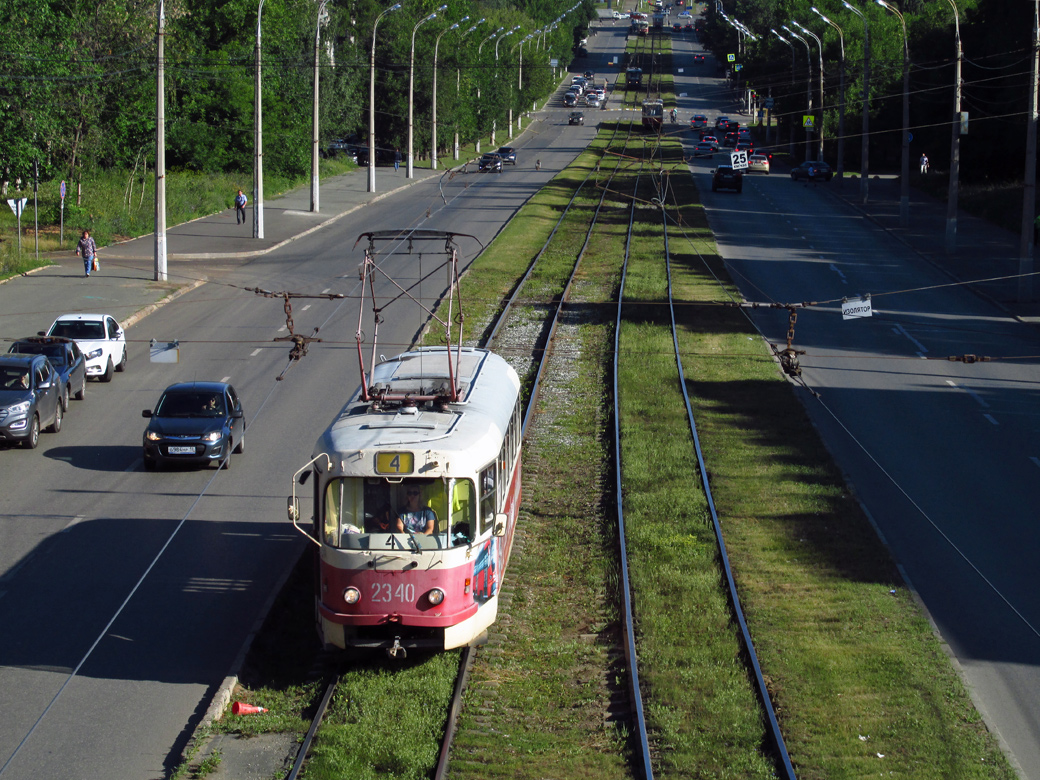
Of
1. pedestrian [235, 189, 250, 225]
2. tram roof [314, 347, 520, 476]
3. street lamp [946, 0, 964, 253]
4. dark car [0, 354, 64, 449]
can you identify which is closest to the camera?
tram roof [314, 347, 520, 476]

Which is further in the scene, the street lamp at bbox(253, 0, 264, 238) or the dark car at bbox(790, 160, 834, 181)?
the dark car at bbox(790, 160, 834, 181)

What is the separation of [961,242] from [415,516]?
1624 inches

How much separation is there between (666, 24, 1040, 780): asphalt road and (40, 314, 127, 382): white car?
51.0 ft

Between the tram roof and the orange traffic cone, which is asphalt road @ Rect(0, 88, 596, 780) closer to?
the orange traffic cone

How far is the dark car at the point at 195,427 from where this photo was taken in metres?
19.0

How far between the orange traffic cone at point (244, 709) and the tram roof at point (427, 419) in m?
2.35

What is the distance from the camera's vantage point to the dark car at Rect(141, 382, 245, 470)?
18984 mm

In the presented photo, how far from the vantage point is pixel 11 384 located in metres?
21.1

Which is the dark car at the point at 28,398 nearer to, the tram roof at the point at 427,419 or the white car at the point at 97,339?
the white car at the point at 97,339

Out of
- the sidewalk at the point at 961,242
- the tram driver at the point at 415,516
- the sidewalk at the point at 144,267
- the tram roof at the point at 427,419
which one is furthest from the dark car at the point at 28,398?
the sidewalk at the point at 961,242

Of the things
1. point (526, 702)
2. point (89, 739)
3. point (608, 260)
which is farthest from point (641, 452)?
point (608, 260)

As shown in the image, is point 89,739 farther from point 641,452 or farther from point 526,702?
point 641,452

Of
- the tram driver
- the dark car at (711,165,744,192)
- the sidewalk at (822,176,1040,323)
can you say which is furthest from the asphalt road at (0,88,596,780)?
the dark car at (711,165,744,192)

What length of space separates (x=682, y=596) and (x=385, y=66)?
74.4m
